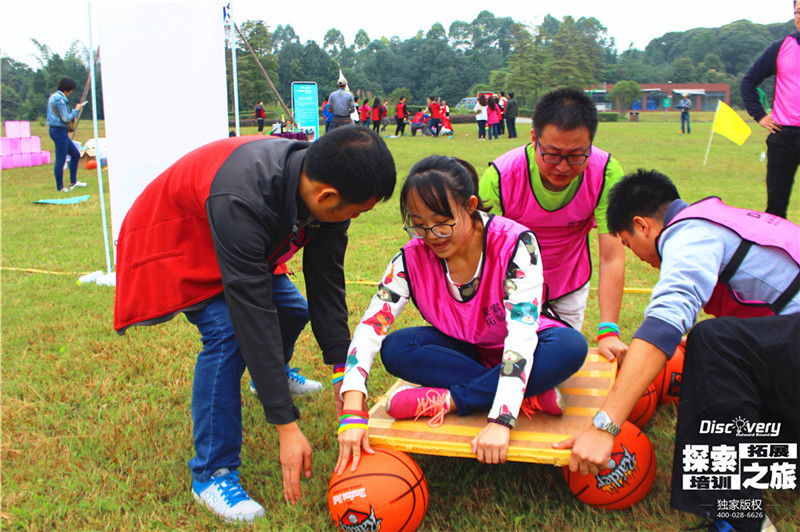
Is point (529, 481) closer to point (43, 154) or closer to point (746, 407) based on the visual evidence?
point (746, 407)

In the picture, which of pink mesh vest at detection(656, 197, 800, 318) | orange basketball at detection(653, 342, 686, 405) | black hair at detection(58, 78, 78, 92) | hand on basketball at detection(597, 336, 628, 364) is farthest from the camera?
black hair at detection(58, 78, 78, 92)

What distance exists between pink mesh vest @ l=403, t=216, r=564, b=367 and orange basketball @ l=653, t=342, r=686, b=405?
0.89 m

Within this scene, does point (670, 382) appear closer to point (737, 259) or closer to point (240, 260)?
point (737, 259)

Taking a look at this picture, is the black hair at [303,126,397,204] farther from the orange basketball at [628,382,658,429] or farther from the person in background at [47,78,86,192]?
Result: the person in background at [47,78,86,192]

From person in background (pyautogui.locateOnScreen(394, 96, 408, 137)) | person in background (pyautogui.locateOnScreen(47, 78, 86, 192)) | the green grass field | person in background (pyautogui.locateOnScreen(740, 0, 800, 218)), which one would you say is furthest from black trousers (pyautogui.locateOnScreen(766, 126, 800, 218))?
person in background (pyautogui.locateOnScreen(394, 96, 408, 137))

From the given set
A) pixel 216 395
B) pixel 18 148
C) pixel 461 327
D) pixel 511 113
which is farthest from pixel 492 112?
pixel 216 395

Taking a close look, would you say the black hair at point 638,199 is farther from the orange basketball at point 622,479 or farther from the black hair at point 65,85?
the black hair at point 65,85

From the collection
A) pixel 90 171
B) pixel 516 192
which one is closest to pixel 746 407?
pixel 516 192

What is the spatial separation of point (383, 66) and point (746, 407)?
11045cm

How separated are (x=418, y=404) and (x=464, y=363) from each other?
278 mm

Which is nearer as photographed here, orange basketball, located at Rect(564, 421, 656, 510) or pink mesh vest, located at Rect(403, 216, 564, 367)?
orange basketball, located at Rect(564, 421, 656, 510)

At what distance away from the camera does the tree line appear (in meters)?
72.6

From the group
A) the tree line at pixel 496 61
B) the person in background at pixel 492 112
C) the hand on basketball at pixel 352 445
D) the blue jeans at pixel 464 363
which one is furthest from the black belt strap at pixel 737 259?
the tree line at pixel 496 61

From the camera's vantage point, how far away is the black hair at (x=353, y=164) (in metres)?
2.21
